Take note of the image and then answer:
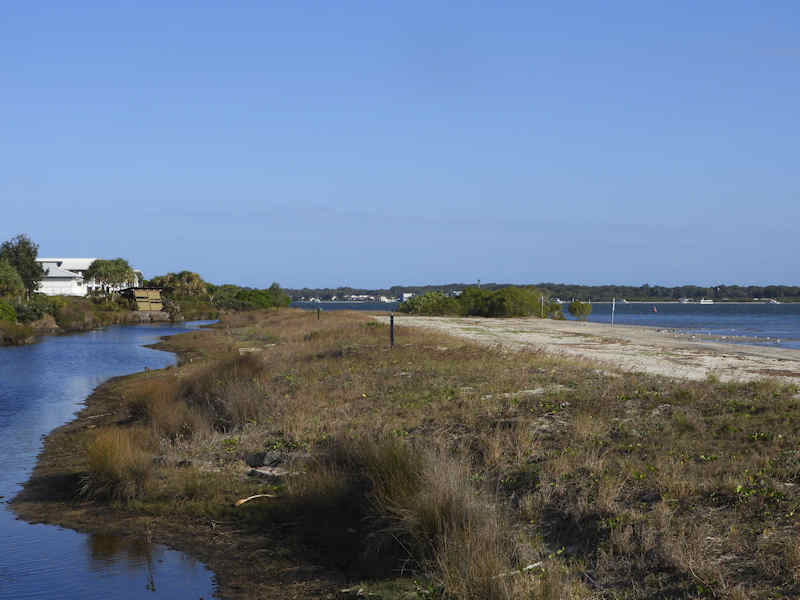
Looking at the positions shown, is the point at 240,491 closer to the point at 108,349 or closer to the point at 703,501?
the point at 703,501

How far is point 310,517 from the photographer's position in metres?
11.4

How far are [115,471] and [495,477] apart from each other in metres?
6.35

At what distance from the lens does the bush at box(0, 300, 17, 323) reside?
67.0 metres

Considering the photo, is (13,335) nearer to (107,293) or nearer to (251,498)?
(251,498)

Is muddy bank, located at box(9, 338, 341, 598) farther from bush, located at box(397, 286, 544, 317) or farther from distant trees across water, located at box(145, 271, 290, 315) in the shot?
distant trees across water, located at box(145, 271, 290, 315)

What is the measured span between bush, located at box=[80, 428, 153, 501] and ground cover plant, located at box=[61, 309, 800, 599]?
1.3 inches

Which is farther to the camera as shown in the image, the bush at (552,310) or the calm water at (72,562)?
the bush at (552,310)

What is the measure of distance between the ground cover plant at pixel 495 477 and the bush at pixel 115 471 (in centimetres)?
3

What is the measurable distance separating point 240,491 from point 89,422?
432 inches

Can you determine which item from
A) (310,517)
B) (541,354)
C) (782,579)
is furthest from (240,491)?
(541,354)

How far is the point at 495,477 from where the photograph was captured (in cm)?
1113

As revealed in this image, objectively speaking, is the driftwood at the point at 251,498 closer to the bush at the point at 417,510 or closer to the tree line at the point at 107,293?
the bush at the point at 417,510

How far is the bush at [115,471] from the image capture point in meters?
13.0

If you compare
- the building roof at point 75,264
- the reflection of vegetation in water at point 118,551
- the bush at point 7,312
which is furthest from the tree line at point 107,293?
the reflection of vegetation in water at point 118,551
